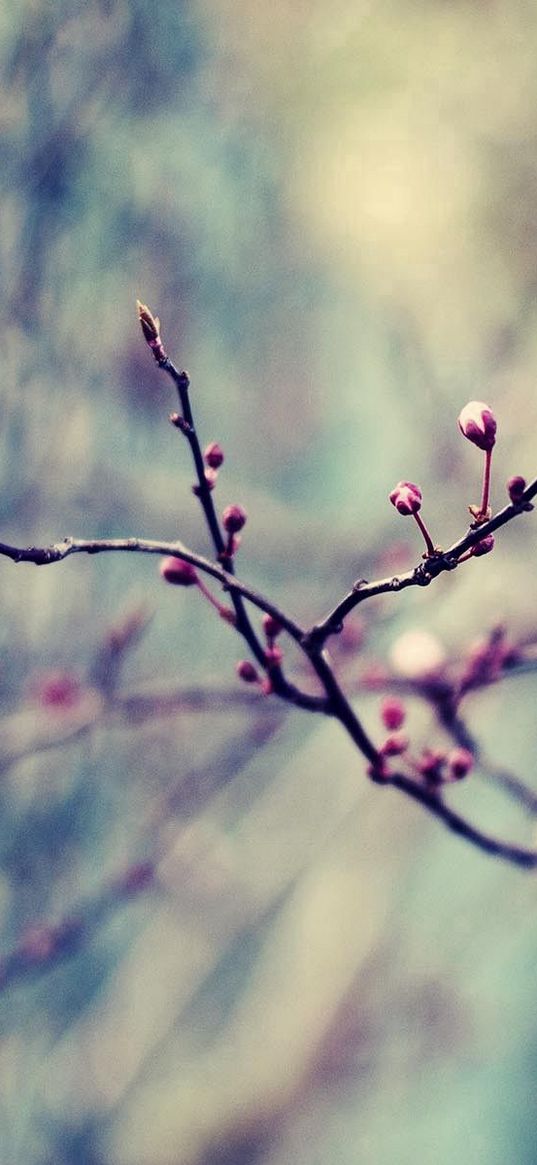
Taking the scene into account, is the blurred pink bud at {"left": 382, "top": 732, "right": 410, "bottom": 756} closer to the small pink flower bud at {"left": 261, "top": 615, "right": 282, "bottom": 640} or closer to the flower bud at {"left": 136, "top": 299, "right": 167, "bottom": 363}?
the small pink flower bud at {"left": 261, "top": 615, "right": 282, "bottom": 640}

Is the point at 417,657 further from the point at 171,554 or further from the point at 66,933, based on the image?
the point at 66,933

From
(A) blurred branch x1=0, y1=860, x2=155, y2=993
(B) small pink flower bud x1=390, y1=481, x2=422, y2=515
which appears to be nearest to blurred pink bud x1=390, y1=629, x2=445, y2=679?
(B) small pink flower bud x1=390, y1=481, x2=422, y2=515

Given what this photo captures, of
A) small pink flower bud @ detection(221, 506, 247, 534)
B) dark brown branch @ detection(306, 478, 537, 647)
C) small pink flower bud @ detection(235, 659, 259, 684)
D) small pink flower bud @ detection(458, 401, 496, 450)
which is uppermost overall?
small pink flower bud @ detection(221, 506, 247, 534)

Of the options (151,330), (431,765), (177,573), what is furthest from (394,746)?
(151,330)

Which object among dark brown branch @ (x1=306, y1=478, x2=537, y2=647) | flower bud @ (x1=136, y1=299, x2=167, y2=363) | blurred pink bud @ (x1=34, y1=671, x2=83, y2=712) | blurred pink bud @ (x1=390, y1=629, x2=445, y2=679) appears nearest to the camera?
dark brown branch @ (x1=306, y1=478, x2=537, y2=647)

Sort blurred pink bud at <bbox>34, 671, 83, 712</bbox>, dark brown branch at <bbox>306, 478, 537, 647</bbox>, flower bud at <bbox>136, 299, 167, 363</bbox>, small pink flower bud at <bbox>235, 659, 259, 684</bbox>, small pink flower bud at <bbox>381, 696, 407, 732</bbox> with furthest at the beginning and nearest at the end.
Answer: blurred pink bud at <bbox>34, 671, 83, 712</bbox>, small pink flower bud at <bbox>381, 696, 407, 732</bbox>, small pink flower bud at <bbox>235, 659, 259, 684</bbox>, flower bud at <bbox>136, 299, 167, 363</bbox>, dark brown branch at <bbox>306, 478, 537, 647</bbox>

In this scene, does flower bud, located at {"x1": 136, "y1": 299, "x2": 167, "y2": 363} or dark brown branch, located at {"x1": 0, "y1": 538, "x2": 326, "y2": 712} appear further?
flower bud, located at {"x1": 136, "y1": 299, "x2": 167, "y2": 363}

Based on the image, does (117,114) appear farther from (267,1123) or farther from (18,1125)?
(267,1123)
